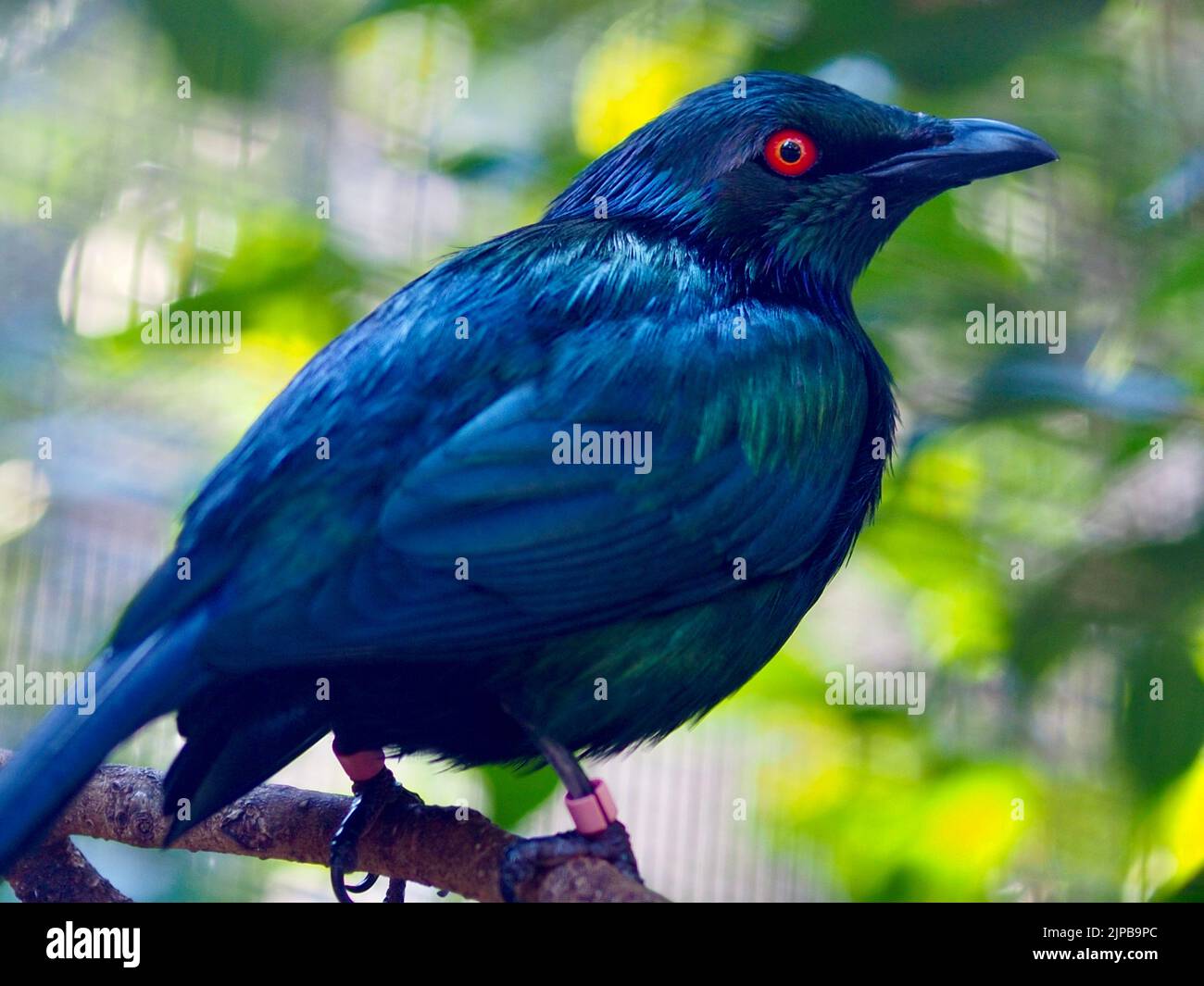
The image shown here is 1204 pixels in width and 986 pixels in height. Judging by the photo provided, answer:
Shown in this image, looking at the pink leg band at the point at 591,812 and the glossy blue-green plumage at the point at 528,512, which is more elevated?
the glossy blue-green plumage at the point at 528,512

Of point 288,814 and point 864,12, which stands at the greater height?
point 864,12

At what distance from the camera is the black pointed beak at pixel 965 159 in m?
2.25

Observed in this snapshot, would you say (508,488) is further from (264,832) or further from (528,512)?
(264,832)

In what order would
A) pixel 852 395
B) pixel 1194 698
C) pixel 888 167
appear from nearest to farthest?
pixel 852 395 < pixel 888 167 < pixel 1194 698

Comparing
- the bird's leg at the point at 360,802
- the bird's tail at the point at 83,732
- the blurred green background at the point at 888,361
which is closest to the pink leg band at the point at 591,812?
the bird's leg at the point at 360,802

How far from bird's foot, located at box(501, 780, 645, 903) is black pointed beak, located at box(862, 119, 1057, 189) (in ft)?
3.61

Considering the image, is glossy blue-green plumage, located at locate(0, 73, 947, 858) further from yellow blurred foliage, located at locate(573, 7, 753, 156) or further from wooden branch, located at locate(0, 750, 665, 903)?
yellow blurred foliage, located at locate(573, 7, 753, 156)

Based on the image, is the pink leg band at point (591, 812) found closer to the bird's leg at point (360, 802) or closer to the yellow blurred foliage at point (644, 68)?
the bird's leg at point (360, 802)

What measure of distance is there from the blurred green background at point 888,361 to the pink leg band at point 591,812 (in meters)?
0.75
